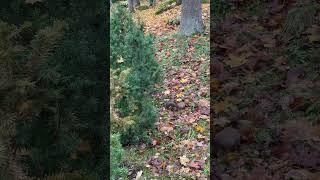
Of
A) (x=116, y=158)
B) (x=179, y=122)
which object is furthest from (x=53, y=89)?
(x=179, y=122)

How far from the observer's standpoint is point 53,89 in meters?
2.99

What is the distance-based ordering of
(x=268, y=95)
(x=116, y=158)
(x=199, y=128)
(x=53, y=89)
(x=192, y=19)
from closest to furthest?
(x=53, y=89) → (x=116, y=158) → (x=199, y=128) → (x=268, y=95) → (x=192, y=19)

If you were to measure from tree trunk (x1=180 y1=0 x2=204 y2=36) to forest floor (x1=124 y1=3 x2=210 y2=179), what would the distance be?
28cm

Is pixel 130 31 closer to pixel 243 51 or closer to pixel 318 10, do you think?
pixel 243 51

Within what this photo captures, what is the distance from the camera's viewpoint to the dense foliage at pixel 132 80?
361cm

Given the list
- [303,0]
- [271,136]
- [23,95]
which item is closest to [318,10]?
[303,0]

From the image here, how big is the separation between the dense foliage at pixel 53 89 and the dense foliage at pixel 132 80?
0.77 feet

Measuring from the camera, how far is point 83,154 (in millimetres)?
3309

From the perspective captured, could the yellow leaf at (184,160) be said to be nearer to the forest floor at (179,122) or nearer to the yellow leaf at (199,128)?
the forest floor at (179,122)

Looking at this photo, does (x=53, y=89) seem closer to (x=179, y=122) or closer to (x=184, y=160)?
(x=184, y=160)

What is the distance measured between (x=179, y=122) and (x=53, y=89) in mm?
1237

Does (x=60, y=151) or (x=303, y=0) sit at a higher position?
(x=303, y=0)

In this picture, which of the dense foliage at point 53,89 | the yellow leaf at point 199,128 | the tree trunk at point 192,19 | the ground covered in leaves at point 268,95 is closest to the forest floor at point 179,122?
the yellow leaf at point 199,128

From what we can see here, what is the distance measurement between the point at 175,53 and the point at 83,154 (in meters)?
1.71
